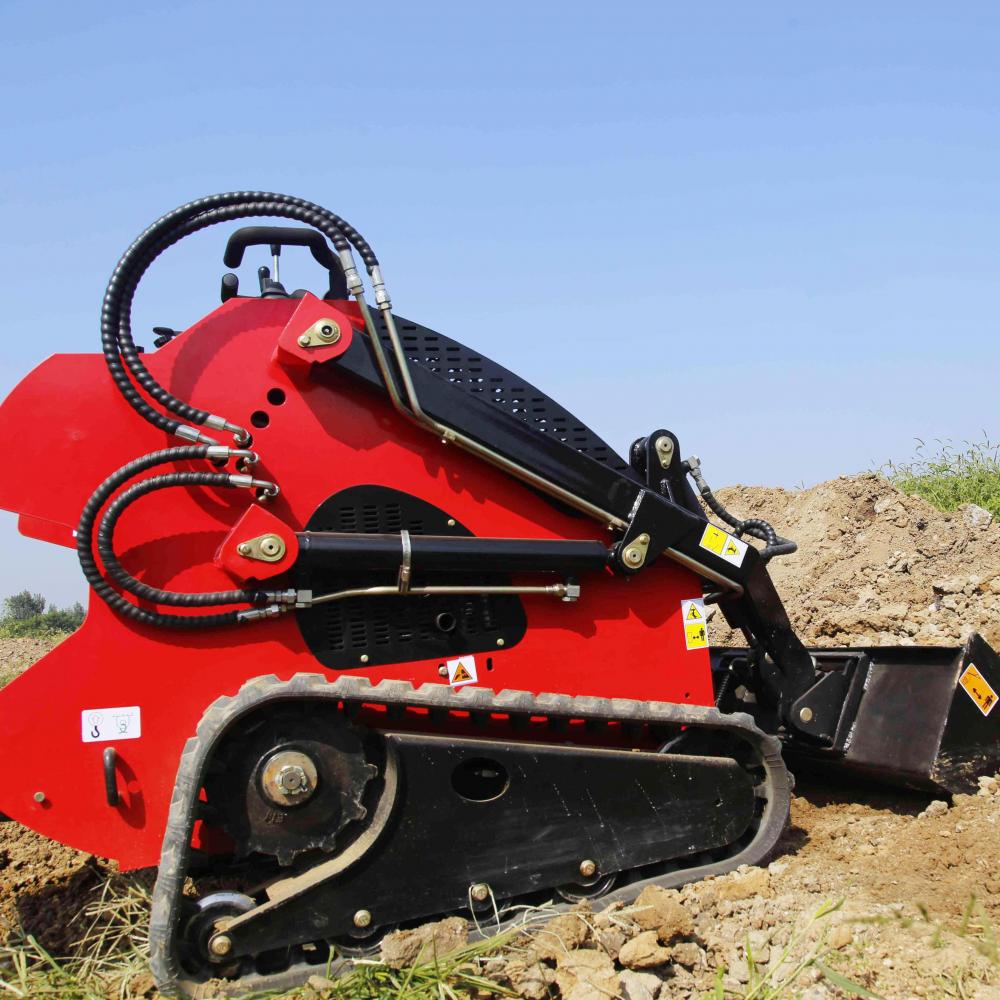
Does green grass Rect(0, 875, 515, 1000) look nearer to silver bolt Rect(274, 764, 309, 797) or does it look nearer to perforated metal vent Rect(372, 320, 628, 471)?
silver bolt Rect(274, 764, 309, 797)

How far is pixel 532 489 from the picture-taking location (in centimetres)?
393

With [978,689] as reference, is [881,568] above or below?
above

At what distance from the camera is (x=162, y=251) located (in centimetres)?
357

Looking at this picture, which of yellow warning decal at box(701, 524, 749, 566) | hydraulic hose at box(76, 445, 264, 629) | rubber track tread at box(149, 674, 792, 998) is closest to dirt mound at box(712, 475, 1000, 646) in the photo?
yellow warning decal at box(701, 524, 749, 566)

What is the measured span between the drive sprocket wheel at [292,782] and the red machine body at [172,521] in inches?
10.5

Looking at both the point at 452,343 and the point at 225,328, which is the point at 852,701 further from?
the point at 225,328

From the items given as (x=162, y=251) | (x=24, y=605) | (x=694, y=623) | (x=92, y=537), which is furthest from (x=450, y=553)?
(x=24, y=605)

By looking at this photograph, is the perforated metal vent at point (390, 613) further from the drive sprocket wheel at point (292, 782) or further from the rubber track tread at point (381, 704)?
the drive sprocket wheel at point (292, 782)

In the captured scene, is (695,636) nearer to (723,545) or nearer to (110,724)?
(723,545)

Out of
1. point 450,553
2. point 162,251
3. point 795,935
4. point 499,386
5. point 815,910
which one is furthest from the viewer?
point 499,386

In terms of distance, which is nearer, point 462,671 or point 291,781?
point 291,781

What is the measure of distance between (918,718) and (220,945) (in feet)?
9.50

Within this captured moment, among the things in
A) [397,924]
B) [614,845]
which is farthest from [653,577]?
[397,924]

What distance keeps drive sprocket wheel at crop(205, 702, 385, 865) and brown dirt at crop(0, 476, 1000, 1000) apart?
0.42 meters
